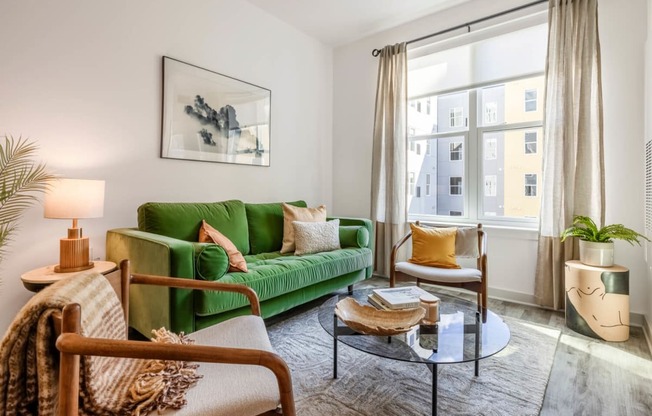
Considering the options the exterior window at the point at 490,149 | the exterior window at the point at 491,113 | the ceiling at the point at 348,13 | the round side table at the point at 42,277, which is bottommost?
the round side table at the point at 42,277

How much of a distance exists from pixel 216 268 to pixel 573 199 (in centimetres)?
275

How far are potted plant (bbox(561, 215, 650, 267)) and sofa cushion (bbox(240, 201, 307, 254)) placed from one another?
235cm

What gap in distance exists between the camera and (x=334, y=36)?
3.91 metres

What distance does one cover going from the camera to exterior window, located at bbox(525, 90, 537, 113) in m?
2.99

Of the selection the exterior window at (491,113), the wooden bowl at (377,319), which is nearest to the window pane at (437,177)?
the exterior window at (491,113)

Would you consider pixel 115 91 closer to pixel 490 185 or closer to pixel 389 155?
pixel 389 155

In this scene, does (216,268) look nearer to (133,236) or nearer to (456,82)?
(133,236)

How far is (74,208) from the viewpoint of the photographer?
1.81 meters

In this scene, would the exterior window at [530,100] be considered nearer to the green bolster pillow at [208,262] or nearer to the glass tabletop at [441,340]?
the glass tabletop at [441,340]

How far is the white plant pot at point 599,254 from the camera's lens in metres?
2.24

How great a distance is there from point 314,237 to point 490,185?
73.5 inches

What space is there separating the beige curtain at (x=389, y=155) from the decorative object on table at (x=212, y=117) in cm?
126

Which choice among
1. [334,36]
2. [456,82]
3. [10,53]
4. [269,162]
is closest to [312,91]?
[334,36]

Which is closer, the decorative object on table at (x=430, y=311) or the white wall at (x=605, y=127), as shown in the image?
the decorative object on table at (x=430, y=311)
